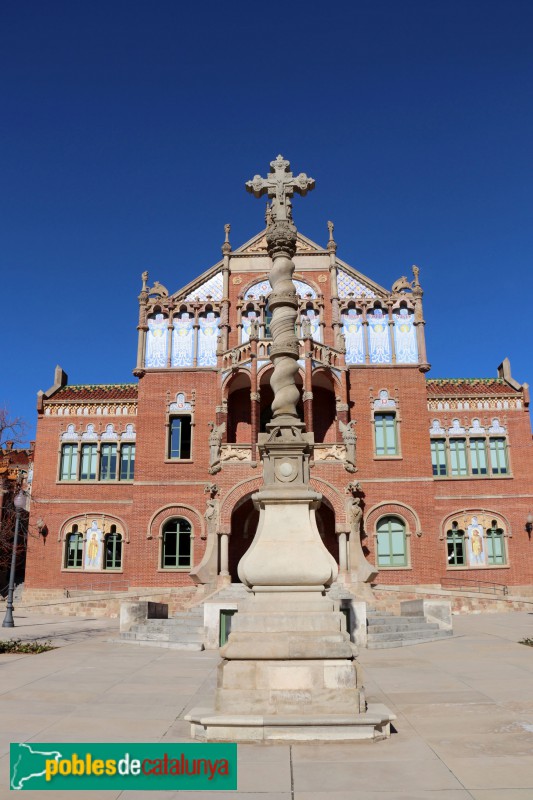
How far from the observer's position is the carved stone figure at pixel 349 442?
2483cm

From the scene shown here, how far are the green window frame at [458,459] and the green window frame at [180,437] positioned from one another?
1198cm

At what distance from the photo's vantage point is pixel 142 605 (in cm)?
1786

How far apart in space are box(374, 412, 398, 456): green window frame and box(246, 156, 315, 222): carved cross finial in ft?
62.9

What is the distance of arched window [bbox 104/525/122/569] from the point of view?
28.9 meters

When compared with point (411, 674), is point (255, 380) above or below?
above

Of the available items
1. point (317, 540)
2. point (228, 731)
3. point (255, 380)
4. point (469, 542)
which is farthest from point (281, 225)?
point (469, 542)

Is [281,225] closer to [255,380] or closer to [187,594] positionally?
[255,380]

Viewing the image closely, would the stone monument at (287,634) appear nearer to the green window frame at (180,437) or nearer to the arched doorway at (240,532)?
the arched doorway at (240,532)

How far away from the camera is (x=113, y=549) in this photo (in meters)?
29.1

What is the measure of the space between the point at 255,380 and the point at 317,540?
752 inches

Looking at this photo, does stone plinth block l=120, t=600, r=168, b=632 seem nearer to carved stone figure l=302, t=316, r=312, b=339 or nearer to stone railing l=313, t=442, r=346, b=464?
stone railing l=313, t=442, r=346, b=464

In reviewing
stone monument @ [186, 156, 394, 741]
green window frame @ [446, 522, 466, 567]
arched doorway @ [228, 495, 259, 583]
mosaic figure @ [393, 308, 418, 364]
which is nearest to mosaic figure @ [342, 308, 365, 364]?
mosaic figure @ [393, 308, 418, 364]

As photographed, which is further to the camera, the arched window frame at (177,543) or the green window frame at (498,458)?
the green window frame at (498,458)

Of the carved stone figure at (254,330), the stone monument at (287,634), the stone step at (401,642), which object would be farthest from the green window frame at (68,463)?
Answer: the stone monument at (287,634)
